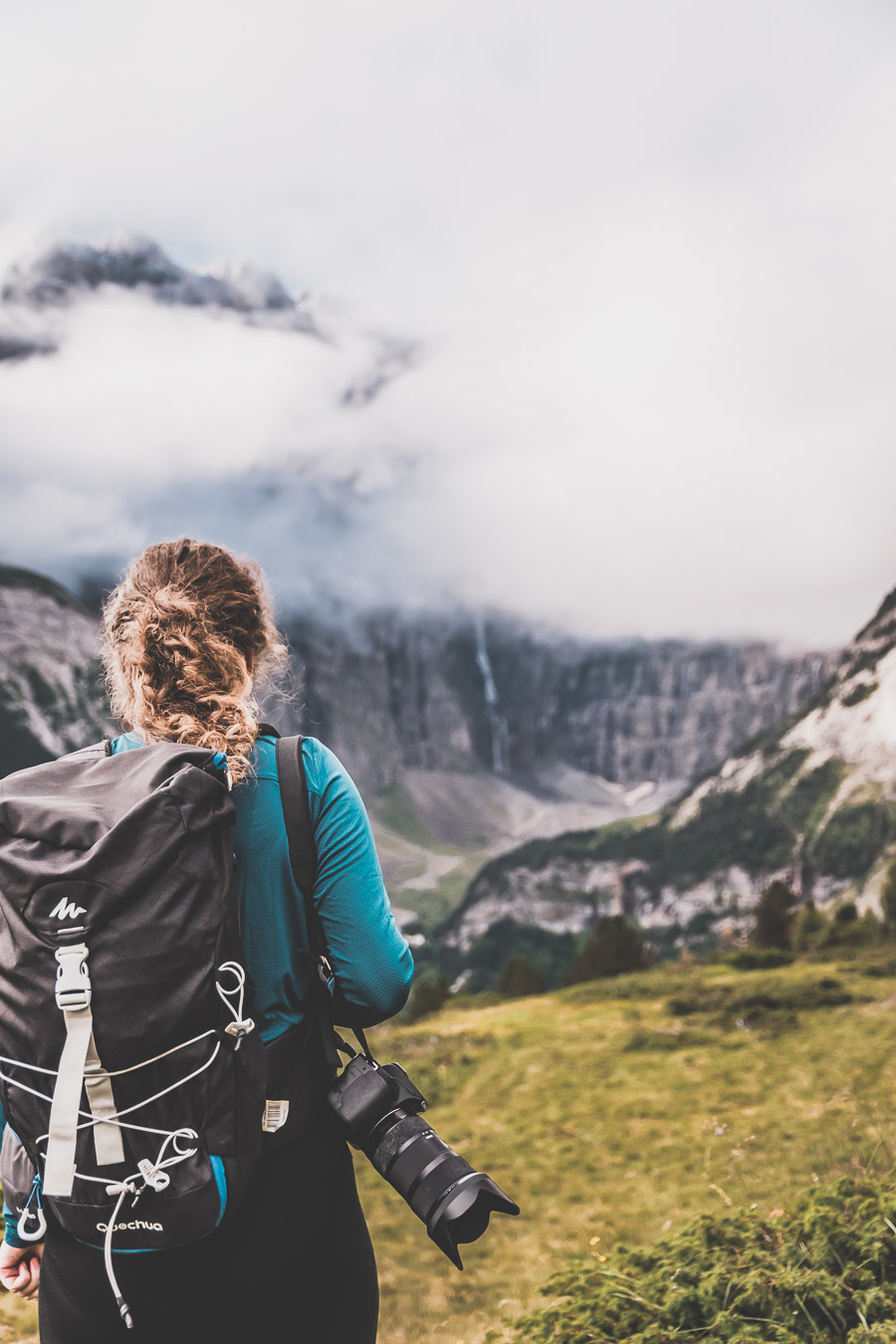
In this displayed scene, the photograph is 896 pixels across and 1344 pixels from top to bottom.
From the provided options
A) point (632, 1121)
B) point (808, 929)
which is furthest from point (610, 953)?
point (632, 1121)

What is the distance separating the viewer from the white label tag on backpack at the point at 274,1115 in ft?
7.31

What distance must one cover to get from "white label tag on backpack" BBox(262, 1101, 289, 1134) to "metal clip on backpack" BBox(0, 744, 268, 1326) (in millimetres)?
148

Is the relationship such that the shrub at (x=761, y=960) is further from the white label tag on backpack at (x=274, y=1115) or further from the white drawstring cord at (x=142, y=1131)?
the white drawstring cord at (x=142, y=1131)

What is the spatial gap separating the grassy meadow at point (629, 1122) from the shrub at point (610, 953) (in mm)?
22520

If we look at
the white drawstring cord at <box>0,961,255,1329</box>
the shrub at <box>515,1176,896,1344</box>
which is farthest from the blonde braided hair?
the shrub at <box>515,1176,896,1344</box>

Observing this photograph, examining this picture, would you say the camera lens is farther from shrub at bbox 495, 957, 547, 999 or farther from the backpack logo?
shrub at bbox 495, 957, 547, 999

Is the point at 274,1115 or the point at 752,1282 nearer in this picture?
the point at 274,1115

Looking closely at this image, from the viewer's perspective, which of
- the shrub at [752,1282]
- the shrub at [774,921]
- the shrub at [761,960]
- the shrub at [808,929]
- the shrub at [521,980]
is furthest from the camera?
the shrub at [521,980]

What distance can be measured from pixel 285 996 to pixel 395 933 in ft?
1.09

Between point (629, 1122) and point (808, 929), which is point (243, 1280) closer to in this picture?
point (629, 1122)

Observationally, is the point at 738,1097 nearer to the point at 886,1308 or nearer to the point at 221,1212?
the point at 886,1308

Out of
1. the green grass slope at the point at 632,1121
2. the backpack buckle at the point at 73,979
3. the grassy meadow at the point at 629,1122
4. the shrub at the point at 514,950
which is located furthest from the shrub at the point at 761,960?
the shrub at the point at 514,950

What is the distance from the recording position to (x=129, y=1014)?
1.94 meters

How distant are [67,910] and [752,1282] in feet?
11.8
